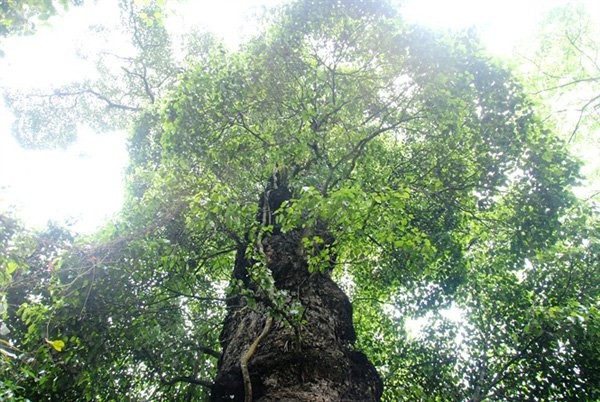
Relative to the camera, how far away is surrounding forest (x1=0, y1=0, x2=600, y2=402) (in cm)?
481

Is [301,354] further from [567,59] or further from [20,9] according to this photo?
[567,59]

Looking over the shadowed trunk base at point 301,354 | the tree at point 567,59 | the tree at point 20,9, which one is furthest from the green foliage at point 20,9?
the tree at point 567,59

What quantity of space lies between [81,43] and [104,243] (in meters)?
9.80

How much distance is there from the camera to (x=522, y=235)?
6.48 m

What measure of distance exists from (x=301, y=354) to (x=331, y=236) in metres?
2.12

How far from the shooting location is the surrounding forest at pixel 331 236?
15.8ft

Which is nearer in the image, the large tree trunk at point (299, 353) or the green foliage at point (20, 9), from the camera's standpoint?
the green foliage at point (20, 9)

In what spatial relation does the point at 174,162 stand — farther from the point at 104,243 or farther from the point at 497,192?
the point at 497,192

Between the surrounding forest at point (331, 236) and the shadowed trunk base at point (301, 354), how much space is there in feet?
0.09

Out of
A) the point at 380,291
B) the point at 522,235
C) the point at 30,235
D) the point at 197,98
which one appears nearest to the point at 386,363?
the point at 380,291

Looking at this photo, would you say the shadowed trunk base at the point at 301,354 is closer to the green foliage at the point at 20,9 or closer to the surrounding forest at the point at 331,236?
the surrounding forest at the point at 331,236

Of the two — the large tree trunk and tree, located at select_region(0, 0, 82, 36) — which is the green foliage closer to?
tree, located at select_region(0, 0, 82, 36)

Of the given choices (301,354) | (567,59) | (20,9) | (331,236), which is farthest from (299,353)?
(567,59)

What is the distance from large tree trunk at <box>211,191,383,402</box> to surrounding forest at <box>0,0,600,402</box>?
0.03 meters
